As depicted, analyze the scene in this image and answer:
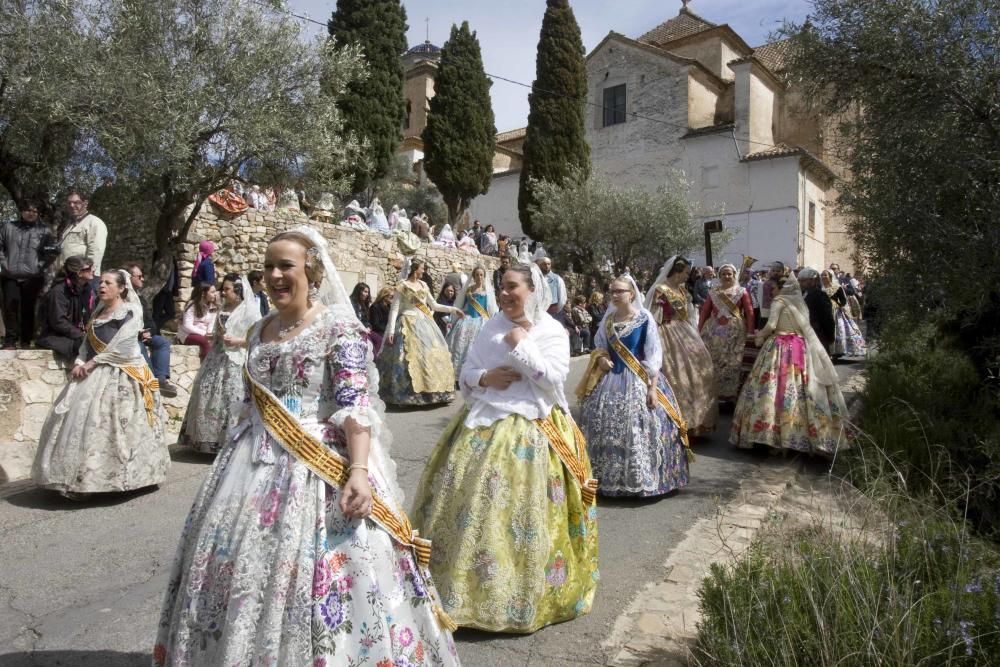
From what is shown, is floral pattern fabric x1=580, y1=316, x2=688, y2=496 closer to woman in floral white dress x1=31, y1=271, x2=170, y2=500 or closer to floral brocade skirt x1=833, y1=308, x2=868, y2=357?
woman in floral white dress x1=31, y1=271, x2=170, y2=500

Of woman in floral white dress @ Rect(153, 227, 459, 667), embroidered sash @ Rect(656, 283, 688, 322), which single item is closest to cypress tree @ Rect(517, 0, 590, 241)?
embroidered sash @ Rect(656, 283, 688, 322)

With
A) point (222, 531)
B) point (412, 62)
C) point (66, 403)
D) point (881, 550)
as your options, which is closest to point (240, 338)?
point (66, 403)

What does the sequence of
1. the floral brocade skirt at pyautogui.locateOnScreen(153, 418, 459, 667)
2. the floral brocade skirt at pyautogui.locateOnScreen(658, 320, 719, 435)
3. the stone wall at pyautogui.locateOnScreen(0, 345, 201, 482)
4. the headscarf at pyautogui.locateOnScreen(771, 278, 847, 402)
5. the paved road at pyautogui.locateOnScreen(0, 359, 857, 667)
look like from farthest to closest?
1. the floral brocade skirt at pyautogui.locateOnScreen(658, 320, 719, 435)
2. the headscarf at pyautogui.locateOnScreen(771, 278, 847, 402)
3. the stone wall at pyautogui.locateOnScreen(0, 345, 201, 482)
4. the paved road at pyautogui.locateOnScreen(0, 359, 857, 667)
5. the floral brocade skirt at pyautogui.locateOnScreen(153, 418, 459, 667)

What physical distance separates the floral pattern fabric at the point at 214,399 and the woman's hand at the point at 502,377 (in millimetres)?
3979

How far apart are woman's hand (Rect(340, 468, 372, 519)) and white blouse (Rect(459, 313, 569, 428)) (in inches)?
54.2

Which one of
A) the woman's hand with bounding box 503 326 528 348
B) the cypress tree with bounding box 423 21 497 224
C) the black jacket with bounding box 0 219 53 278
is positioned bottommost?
the woman's hand with bounding box 503 326 528 348

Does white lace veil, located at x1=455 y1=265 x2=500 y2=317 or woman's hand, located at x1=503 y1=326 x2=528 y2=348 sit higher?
white lace veil, located at x1=455 y1=265 x2=500 y2=317

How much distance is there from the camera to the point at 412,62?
158ft

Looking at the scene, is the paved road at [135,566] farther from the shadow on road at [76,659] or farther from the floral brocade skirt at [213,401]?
the floral brocade skirt at [213,401]

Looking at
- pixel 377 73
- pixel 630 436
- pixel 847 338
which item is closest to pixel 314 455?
pixel 630 436

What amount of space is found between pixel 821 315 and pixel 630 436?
4693 mm

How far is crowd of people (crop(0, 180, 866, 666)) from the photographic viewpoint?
2459 millimetres

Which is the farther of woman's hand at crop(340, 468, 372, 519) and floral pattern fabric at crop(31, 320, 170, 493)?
floral pattern fabric at crop(31, 320, 170, 493)

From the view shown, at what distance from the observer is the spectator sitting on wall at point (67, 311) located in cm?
727
